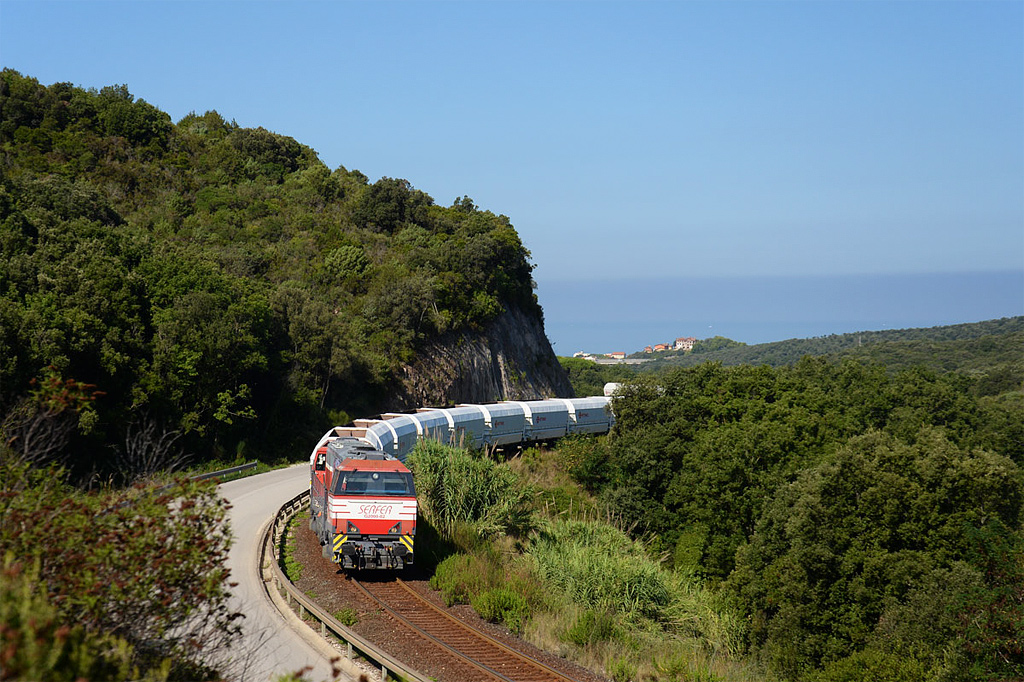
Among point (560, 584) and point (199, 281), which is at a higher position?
point (199, 281)

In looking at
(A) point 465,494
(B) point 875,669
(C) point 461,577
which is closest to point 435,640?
(C) point 461,577

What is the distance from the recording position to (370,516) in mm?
20500

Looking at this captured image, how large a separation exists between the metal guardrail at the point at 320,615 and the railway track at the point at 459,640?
1315 millimetres

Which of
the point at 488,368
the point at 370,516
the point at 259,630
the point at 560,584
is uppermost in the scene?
the point at 488,368

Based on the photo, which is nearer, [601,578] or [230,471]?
[601,578]

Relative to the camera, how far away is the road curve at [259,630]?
13.8 meters

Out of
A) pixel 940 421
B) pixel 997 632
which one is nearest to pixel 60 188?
pixel 997 632

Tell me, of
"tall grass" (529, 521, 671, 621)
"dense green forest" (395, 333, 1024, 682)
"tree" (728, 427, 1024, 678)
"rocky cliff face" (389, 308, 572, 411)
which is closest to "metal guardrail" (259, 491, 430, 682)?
"dense green forest" (395, 333, 1024, 682)

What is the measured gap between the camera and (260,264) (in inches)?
2625

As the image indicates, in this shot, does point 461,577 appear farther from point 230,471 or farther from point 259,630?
point 230,471

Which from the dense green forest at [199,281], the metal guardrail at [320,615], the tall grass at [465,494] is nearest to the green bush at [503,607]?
the metal guardrail at [320,615]

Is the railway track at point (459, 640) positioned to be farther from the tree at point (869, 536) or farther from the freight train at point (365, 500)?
the tree at point (869, 536)

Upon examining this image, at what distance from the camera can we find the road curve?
13.8m

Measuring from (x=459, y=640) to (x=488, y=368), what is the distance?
54.9 m
